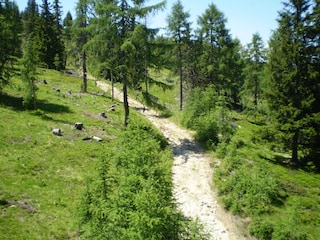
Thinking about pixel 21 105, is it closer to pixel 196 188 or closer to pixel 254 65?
pixel 196 188

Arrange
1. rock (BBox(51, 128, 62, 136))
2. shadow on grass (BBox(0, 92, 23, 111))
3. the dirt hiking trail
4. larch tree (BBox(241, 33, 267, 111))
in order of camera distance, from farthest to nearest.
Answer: larch tree (BBox(241, 33, 267, 111)), shadow on grass (BBox(0, 92, 23, 111)), rock (BBox(51, 128, 62, 136)), the dirt hiking trail

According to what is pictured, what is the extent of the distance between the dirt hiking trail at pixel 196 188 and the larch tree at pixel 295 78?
7019 millimetres

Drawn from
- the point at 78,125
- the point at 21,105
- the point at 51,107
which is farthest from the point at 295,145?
the point at 21,105

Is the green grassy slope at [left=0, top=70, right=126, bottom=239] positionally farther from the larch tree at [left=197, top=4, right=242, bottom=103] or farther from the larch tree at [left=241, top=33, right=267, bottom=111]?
the larch tree at [left=241, top=33, right=267, bottom=111]

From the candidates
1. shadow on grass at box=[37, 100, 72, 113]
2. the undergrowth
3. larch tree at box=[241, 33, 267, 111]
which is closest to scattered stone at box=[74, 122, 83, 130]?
shadow on grass at box=[37, 100, 72, 113]

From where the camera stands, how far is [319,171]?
23453 millimetres

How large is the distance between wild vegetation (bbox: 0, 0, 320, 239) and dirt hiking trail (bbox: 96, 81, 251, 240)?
73cm

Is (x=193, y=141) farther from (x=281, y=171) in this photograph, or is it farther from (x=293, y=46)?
(x=293, y=46)

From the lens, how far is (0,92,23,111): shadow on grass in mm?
26797

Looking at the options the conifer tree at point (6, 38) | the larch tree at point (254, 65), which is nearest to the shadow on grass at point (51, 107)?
the conifer tree at point (6, 38)

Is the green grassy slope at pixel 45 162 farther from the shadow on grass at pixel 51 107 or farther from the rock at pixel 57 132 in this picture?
the rock at pixel 57 132

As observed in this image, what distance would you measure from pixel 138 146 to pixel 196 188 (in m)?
6.03

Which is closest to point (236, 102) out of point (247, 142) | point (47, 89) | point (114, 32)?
point (247, 142)

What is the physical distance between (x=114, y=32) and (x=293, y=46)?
14072mm
